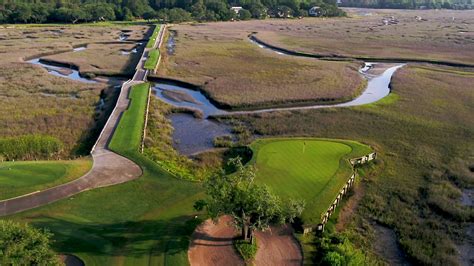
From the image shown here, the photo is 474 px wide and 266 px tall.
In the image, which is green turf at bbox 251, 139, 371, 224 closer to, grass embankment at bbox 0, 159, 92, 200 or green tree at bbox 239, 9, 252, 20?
grass embankment at bbox 0, 159, 92, 200

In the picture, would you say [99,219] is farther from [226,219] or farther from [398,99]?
[398,99]

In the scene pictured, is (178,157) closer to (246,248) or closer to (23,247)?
(246,248)

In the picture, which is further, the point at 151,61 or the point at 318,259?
the point at 151,61

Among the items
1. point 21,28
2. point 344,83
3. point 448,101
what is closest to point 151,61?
point 344,83

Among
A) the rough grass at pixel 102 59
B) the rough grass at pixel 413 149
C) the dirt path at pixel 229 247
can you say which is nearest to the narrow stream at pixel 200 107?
the rough grass at pixel 413 149

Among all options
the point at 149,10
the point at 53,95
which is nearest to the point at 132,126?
the point at 53,95

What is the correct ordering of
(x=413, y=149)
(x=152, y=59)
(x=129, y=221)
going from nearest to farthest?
(x=129, y=221), (x=413, y=149), (x=152, y=59)
